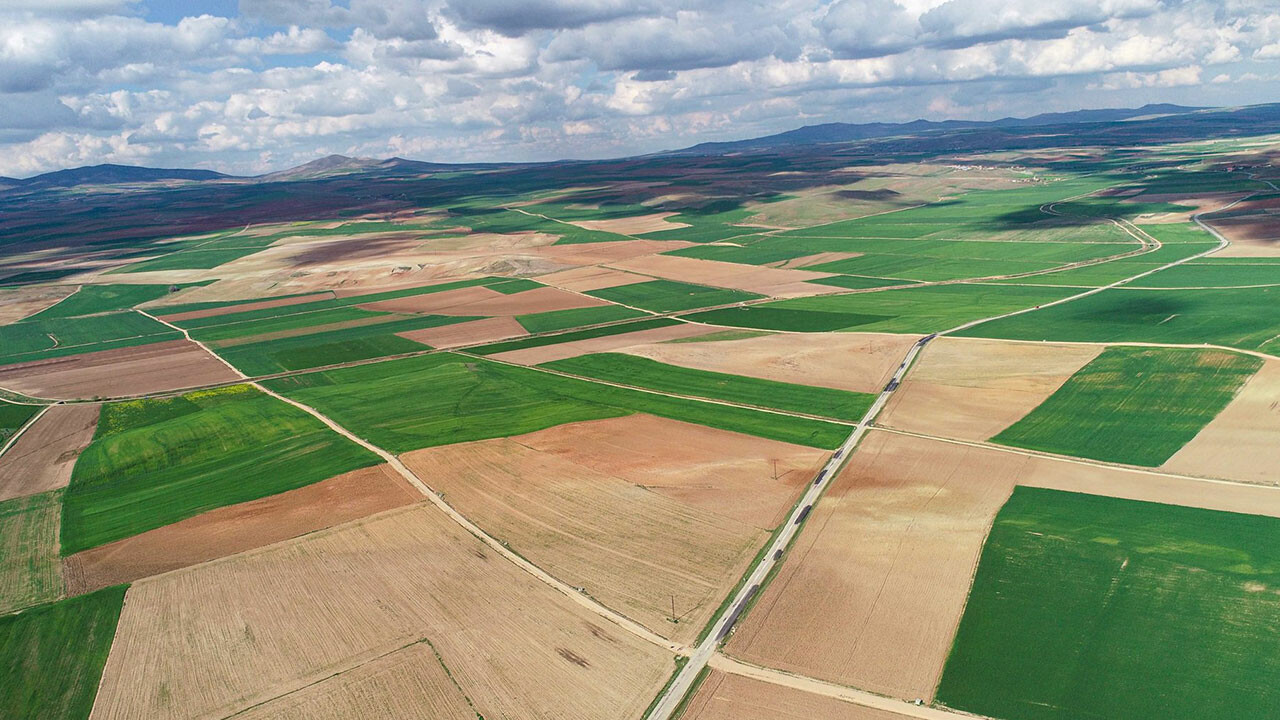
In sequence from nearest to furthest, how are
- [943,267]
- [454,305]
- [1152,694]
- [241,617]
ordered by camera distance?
1. [1152,694]
2. [241,617]
3. [454,305]
4. [943,267]

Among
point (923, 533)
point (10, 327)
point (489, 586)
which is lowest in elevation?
point (923, 533)

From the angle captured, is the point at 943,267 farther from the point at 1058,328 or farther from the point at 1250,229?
the point at 1250,229

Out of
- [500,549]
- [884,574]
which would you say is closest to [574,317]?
[500,549]

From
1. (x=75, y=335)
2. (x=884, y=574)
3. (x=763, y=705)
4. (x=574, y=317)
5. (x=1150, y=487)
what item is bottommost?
(x=1150, y=487)

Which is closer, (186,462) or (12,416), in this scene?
(186,462)

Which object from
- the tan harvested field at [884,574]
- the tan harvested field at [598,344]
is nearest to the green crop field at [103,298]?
the tan harvested field at [598,344]

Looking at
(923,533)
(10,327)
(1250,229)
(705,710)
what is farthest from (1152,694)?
(10,327)

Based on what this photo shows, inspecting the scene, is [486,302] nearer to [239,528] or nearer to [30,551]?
[239,528]
